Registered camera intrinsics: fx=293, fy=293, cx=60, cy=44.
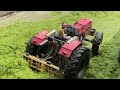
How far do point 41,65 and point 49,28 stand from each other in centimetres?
448

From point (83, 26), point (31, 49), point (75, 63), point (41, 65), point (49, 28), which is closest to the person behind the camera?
point (75, 63)

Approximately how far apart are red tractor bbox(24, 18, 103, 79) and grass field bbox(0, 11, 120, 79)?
1.33ft

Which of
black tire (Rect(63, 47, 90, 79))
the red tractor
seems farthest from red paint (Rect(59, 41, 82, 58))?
black tire (Rect(63, 47, 90, 79))

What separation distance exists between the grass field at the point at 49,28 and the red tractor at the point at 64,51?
A: 41cm

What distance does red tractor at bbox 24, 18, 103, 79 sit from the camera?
8555 mm

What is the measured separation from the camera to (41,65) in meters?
9.00

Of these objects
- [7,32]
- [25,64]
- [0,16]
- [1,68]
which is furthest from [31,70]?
[0,16]

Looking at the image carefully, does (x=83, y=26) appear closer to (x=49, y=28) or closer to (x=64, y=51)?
(x=49, y=28)

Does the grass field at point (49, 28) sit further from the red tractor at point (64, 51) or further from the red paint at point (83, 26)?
the red paint at point (83, 26)

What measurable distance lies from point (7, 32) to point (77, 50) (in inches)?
172

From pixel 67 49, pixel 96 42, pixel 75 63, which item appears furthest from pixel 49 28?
pixel 75 63

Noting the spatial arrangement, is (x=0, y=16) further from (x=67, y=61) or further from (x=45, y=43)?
(x=67, y=61)

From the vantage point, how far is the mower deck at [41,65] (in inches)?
347

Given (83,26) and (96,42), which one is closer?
(96,42)
